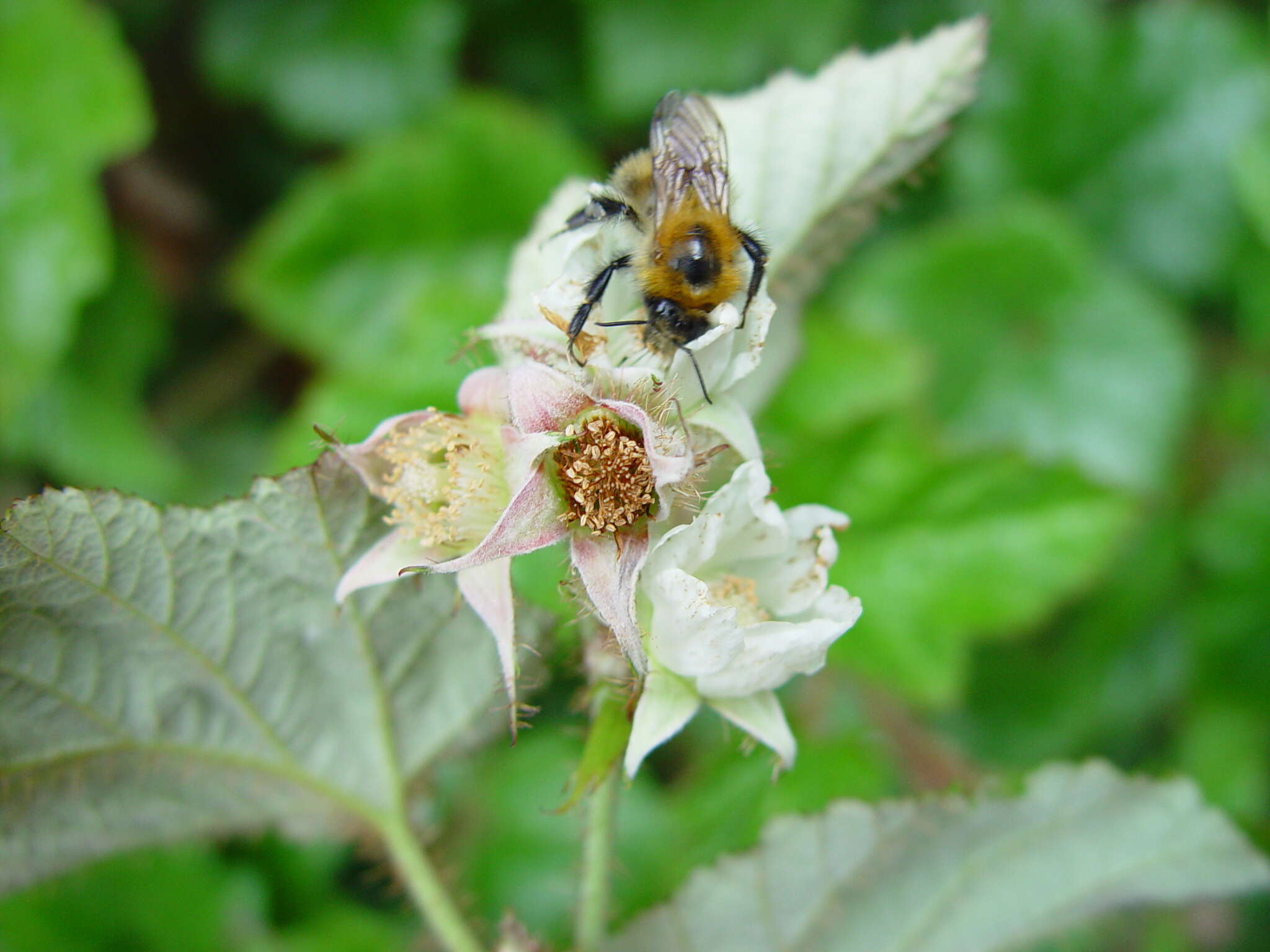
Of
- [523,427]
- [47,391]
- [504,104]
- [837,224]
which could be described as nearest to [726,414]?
[523,427]

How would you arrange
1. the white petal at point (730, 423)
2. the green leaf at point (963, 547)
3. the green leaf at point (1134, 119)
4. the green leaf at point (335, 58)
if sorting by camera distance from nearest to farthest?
the white petal at point (730, 423) → the green leaf at point (963, 547) → the green leaf at point (335, 58) → the green leaf at point (1134, 119)

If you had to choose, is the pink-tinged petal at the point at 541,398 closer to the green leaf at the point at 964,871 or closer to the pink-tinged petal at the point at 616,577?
the pink-tinged petal at the point at 616,577

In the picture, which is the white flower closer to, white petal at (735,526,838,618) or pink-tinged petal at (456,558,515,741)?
white petal at (735,526,838,618)

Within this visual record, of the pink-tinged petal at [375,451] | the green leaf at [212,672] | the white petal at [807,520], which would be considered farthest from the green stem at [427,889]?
the white petal at [807,520]

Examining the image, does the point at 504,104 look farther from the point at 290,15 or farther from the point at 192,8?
the point at 192,8

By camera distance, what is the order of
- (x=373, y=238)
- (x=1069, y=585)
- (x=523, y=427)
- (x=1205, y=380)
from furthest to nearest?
(x=1205, y=380)
(x=373, y=238)
(x=1069, y=585)
(x=523, y=427)

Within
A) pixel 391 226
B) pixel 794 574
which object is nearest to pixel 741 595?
pixel 794 574

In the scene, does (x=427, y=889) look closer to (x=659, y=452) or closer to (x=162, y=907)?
(x=659, y=452)
